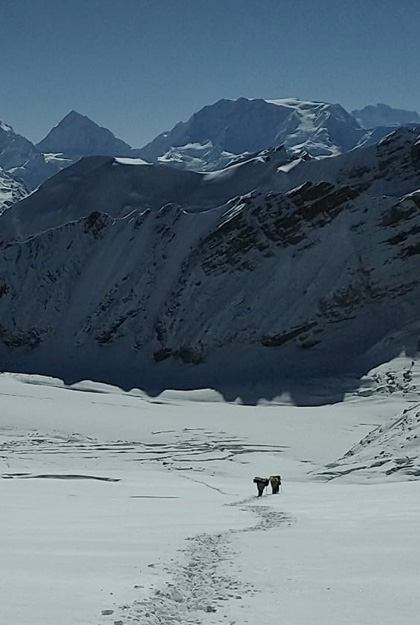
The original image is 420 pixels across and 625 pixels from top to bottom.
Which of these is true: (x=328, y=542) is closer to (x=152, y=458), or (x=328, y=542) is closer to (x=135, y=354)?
(x=152, y=458)

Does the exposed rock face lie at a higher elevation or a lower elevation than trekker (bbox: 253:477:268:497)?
higher

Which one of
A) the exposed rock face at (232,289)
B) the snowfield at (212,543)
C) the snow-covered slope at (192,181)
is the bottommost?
the snowfield at (212,543)

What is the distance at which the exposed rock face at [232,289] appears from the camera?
71.1 m

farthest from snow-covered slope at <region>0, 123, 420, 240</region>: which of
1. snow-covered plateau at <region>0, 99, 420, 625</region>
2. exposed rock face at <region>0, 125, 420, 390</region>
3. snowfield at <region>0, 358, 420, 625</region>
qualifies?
snowfield at <region>0, 358, 420, 625</region>

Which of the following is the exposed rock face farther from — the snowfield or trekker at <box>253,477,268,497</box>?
trekker at <box>253,477,268,497</box>

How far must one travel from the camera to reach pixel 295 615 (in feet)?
18.9

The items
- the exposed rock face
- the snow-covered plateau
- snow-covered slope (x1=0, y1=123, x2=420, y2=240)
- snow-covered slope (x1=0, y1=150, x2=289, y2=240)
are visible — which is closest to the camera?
the snow-covered plateau

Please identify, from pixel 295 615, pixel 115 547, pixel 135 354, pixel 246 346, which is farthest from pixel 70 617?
pixel 135 354

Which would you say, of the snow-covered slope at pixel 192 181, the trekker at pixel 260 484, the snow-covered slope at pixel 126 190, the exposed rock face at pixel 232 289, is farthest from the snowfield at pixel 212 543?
the snow-covered slope at pixel 126 190

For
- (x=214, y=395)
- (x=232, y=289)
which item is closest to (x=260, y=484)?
(x=214, y=395)

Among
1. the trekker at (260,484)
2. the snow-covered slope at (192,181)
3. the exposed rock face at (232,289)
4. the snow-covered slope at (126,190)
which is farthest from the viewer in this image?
the snow-covered slope at (126,190)

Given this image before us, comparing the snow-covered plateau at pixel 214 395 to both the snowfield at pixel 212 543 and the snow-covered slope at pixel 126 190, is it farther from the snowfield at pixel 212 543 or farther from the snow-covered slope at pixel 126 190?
the snow-covered slope at pixel 126 190

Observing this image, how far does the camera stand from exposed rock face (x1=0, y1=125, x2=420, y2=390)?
233 ft

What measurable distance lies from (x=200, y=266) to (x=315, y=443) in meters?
41.4
